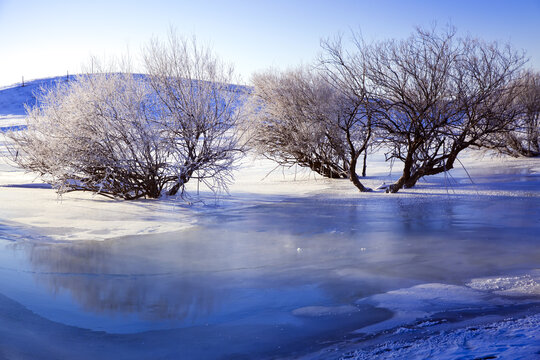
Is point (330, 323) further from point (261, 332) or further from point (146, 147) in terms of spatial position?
point (146, 147)

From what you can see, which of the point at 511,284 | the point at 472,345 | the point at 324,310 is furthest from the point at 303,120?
the point at 472,345

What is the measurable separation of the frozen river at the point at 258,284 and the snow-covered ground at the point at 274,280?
0.02m

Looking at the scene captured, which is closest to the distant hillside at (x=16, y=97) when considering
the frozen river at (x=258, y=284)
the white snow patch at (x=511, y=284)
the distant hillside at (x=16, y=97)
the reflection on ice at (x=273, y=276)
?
the distant hillside at (x=16, y=97)

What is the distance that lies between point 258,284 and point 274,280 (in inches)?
9.0

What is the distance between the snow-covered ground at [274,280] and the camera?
4070mm

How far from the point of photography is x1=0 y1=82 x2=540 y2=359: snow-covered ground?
4.07m

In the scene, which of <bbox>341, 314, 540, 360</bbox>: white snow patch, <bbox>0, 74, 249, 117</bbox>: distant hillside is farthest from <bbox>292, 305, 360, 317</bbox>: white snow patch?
<bbox>0, 74, 249, 117</bbox>: distant hillside

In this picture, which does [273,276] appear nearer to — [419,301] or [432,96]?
[419,301]

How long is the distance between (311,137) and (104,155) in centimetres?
610

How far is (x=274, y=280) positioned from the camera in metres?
5.74

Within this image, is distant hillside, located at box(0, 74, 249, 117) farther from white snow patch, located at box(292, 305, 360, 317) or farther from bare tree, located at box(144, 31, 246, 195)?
white snow patch, located at box(292, 305, 360, 317)

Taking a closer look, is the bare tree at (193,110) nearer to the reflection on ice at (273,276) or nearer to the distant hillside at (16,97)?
the reflection on ice at (273,276)

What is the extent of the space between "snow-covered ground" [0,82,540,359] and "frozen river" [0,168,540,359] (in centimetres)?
2

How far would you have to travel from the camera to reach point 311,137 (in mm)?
14836
